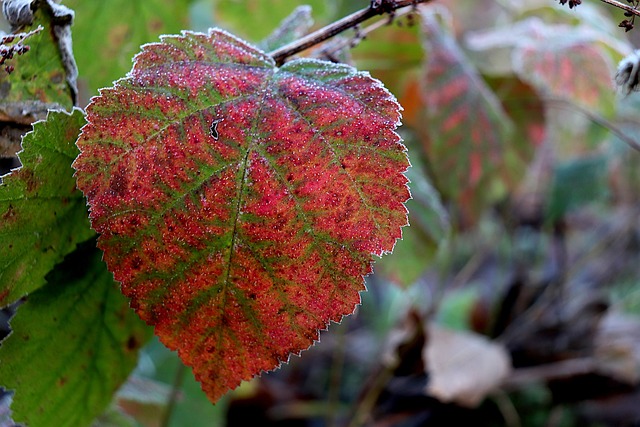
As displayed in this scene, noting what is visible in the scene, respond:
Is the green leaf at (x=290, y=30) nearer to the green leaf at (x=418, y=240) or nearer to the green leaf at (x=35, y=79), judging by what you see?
the green leaf at (x=35, y=79)

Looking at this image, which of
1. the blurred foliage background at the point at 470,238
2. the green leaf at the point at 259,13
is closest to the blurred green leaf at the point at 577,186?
the blurred foliage background at the point at 470,238

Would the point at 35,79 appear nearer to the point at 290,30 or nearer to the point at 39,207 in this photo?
the point at 39,207

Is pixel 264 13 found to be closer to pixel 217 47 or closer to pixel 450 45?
pixel 450 45

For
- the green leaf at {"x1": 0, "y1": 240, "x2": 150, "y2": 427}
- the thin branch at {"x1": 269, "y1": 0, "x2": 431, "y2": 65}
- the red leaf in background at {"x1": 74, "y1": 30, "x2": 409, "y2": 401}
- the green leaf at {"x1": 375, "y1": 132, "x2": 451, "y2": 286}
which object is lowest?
the green leaf at {"x1": 0, "y1": 240, "x2": 150, "y2": 427}

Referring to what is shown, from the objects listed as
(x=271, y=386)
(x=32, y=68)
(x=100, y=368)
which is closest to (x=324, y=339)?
(x=271, y=386)

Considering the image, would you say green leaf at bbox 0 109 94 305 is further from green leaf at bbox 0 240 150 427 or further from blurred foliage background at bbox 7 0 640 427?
blurred foliage background at bbox 7 0 640 427

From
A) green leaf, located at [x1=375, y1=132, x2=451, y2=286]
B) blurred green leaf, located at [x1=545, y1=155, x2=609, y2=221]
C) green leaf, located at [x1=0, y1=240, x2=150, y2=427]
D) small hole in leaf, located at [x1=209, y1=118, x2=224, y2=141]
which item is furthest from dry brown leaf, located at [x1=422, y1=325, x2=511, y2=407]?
small hole in leaf, located at [x1=209, y1=118, x2=224, y2=141]
